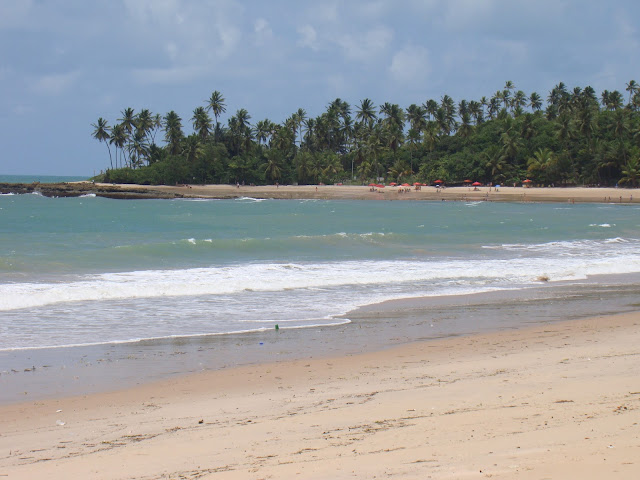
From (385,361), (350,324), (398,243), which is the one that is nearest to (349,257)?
(398,243)

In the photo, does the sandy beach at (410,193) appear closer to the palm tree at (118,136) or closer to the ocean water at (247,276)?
the palm tree at (118,136)

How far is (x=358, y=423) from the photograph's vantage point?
6.11 m

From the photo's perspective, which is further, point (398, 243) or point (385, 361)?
point (398, 243)

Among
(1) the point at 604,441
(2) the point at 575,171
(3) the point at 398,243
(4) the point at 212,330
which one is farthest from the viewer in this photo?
(2) the point at 575,171

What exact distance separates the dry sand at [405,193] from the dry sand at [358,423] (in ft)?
244

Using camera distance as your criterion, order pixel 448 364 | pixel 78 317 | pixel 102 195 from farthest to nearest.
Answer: pixel 102 195 → pixel 78 317 → pixel 448 364

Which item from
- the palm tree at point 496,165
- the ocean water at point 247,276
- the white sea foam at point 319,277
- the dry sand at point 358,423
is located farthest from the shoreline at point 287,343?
the palm tree at point 496,165

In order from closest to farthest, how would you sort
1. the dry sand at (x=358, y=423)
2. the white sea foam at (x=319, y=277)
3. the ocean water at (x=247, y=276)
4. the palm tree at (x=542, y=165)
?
the dry sand at (x=358, y=423) → the ocean water at (x=247, y=276) → the white sea foam at (x=319, y=277) → the palm tree at (x=542, y=165)

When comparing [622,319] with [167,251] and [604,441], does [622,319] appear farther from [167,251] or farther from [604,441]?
[167,251]

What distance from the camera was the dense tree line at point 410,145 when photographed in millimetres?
92500

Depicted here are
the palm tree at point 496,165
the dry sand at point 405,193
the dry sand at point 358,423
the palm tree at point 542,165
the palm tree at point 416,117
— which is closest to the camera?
the dry sand at point 358,423

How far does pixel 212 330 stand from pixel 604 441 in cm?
Result: 810

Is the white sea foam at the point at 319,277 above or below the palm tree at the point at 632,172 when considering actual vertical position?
below

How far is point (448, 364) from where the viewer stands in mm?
8930
